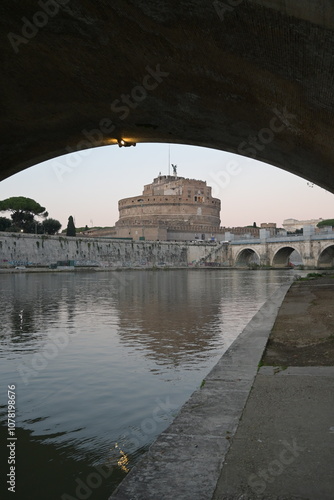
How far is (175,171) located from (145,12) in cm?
12382

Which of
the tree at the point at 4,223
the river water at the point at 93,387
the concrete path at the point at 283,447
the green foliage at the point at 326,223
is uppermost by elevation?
the green foliage at the point at 326,223

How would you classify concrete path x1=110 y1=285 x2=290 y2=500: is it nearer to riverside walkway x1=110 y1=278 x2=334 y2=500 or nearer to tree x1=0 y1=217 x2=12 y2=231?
riverside walkway x1=110 y1=278 x2=334 y2=500

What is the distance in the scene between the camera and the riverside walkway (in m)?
2.64

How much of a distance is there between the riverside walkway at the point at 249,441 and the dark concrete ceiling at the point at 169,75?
9.91ft

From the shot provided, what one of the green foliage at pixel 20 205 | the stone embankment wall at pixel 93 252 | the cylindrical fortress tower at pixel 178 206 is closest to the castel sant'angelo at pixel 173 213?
the cylindrical fortress tower at pixel 178 206

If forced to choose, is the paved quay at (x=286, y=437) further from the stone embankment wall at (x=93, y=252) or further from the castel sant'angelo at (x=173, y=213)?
the castel sant'angelo at (x=173, y=213)

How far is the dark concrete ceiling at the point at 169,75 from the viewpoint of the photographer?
3604 mm

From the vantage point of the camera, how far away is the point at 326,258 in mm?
77375

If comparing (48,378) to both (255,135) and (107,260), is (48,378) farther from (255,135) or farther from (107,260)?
(107,260)

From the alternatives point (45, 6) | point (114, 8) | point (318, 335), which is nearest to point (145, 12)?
point (114, 8)

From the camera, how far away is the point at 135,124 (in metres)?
7.19

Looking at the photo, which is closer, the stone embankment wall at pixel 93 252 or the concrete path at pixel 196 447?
the concrete path at pixel 196 447

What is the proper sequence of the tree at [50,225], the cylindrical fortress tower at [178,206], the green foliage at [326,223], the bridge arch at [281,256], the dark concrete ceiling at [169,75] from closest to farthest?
the dark concrete ceiling at [169,75] → the tree at [50,225] → the bridge arch at [281,256] → the cylindrical fortress tower at [178,206] → the green foliage at [326,223]

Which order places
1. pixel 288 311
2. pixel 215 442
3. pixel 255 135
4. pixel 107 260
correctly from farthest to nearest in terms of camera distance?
1. pixel 107 260
2. pixel 288 311
3. pixel 255 135
4. pixel 215 442
